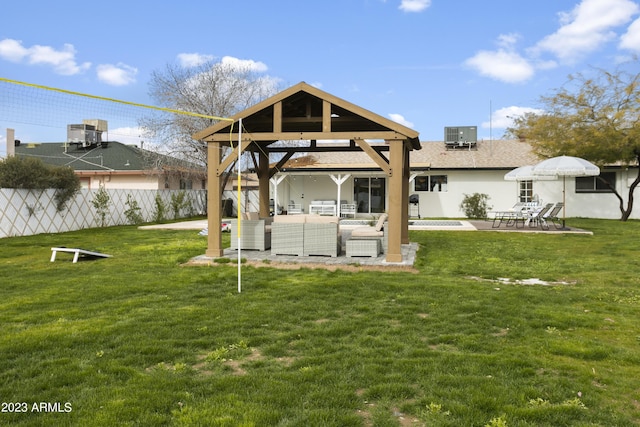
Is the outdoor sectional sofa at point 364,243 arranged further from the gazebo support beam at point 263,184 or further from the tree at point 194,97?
the tree at point 194,97

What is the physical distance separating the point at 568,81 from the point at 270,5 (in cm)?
1482

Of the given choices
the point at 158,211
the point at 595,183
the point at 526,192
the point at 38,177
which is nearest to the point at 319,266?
the point at 38,177

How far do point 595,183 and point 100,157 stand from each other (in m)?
24.8

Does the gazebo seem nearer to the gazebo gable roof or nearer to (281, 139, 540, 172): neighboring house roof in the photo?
the gazebo gable roof

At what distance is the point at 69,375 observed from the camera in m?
3.57

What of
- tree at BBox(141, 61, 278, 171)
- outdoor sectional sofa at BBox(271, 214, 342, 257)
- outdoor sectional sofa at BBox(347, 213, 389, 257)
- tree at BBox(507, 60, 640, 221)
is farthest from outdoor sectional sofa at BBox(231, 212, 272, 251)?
tree at BBox(141, 61, 278, 171)

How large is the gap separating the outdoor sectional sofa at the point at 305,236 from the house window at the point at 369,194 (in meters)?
14.5

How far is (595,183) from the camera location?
23.3m

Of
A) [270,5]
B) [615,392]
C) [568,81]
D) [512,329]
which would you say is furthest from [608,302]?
[568,81]

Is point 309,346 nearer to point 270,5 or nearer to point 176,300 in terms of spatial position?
point 176,300

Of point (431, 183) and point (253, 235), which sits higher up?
point (431, 183)

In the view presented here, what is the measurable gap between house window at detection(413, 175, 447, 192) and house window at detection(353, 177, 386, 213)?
66.0 inches

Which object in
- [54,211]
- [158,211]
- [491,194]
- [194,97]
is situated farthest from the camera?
[194,97]

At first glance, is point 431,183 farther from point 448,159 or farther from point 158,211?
point 158,211
